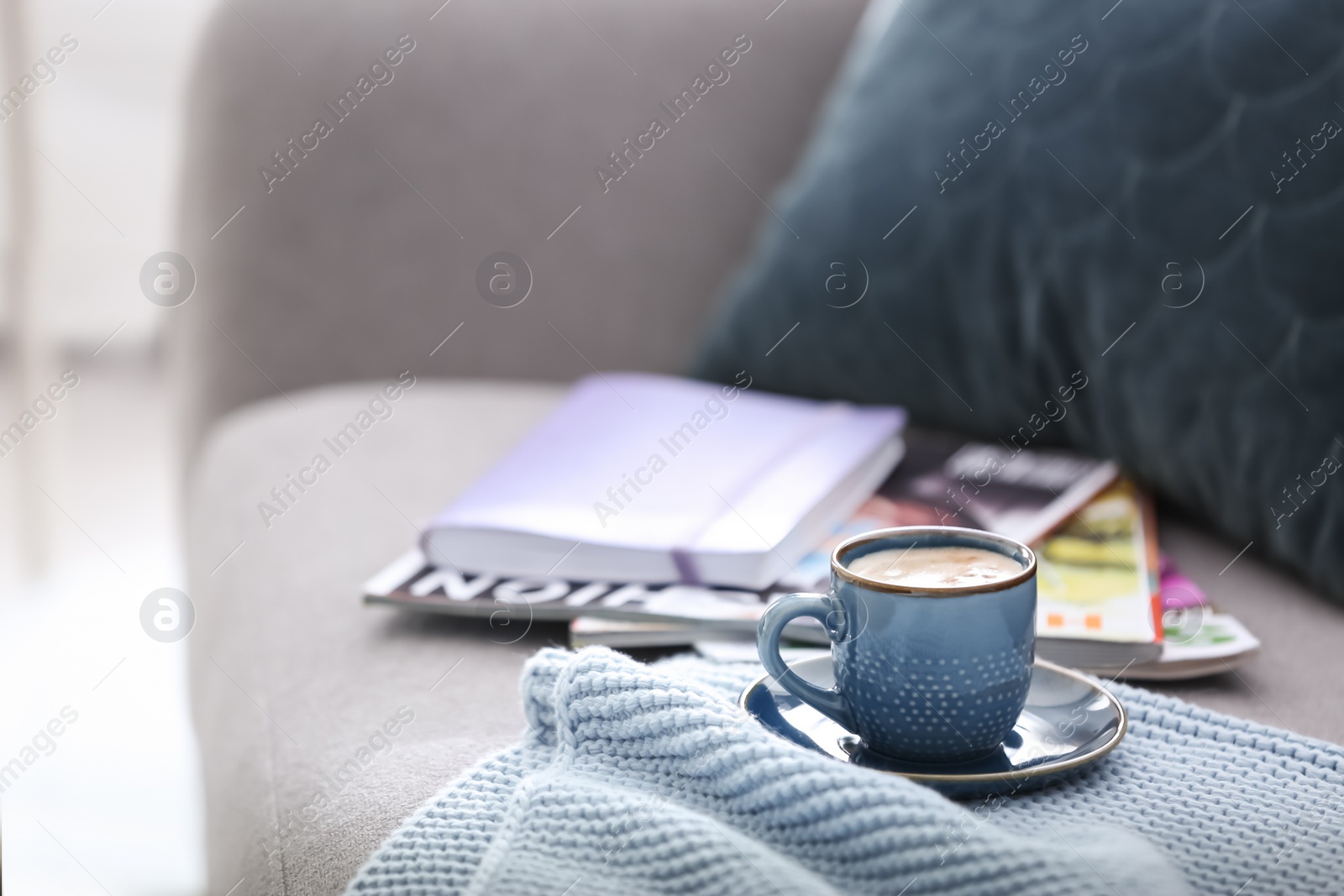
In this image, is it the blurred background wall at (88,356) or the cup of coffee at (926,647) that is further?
the blurred background wall at (88,356)

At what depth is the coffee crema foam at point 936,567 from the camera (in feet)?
1.53

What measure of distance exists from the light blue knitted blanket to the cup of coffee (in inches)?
1.3

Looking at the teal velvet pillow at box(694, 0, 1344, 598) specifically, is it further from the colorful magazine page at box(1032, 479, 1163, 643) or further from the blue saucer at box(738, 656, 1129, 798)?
the blue saucer at box(738, 656, 1129, 798)

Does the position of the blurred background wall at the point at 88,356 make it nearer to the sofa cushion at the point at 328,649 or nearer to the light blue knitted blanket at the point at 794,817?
the sofa cushion at the point at 328,649

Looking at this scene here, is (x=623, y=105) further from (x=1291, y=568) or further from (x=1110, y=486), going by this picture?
(x=1291, y=568)

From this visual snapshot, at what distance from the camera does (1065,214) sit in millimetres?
791

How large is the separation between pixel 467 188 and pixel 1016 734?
872 millimetres

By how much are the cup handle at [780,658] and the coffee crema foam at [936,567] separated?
0.02 m

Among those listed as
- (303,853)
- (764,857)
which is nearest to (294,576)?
(303,853)

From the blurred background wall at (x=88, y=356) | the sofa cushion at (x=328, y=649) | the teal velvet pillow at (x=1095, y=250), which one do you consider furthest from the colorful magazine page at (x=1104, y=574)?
the blurred background wall at (x=88, y=356)

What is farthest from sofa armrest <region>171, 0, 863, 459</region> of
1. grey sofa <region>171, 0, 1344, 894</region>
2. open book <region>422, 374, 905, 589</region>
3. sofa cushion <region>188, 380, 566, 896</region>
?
open book <region>422, 374, 905, 589</region>

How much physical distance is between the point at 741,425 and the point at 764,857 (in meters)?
0.48

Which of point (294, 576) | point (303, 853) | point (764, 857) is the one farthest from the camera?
point (294, 576)

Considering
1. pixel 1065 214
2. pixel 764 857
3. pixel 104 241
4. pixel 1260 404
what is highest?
pixel 104 241
